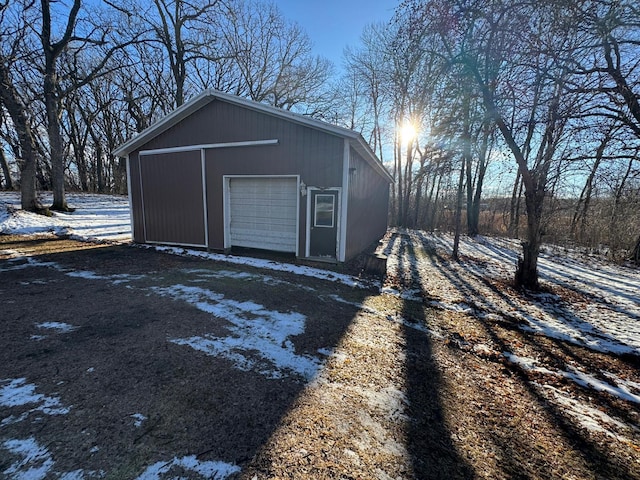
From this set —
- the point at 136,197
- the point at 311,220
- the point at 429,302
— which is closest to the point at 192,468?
the point at 429,302

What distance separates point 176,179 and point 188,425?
24.4 ft

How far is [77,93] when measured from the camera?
63.9 ft

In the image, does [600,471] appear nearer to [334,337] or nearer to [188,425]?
[334,337]

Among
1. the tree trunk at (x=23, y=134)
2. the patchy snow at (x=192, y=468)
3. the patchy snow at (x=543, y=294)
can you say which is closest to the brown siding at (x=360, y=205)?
the patchy snow at (x=543, y=294)

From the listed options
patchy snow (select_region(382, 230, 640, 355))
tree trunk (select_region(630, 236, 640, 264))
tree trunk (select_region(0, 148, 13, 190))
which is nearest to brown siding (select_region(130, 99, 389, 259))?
patchy snow (select_region(382, 230, 640, 355))

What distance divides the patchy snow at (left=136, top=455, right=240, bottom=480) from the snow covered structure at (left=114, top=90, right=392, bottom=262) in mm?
5352

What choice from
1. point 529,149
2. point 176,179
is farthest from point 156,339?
point 529,149

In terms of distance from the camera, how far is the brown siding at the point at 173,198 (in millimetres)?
7688

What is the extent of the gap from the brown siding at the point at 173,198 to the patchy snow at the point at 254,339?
12.9 feet

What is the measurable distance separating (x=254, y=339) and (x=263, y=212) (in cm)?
478

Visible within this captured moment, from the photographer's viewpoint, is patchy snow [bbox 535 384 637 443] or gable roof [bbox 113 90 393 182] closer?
patchy snow [bbox 535 384 637 443]

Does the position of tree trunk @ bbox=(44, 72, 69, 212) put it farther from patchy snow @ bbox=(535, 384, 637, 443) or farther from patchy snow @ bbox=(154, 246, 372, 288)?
patchy snow @ bbox=(535, 384, 637, 443)

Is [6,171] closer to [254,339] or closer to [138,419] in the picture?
[254,339]

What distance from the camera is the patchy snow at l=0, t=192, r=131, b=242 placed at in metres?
8.98
